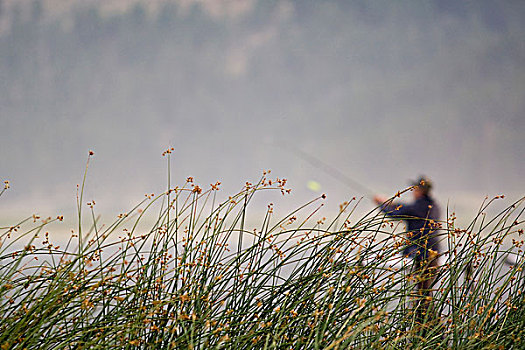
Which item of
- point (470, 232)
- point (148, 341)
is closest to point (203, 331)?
point (148, 341)

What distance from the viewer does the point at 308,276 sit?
179 centimetres

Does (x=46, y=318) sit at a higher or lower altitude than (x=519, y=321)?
lower

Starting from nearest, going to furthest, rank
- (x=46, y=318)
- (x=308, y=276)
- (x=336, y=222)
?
(x=46, y=318) < (x=308, y=276) < (x=336, y=222)

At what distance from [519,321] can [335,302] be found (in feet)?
2.15

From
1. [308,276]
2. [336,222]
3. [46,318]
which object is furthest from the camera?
[336,222]

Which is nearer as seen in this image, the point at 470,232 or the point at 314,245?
the point at 314,245

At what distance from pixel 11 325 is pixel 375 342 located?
1.15 metres

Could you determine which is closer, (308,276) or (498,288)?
(308,276)

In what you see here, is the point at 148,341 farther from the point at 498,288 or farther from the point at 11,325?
the point at 498,288

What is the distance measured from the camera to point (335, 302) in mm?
1731

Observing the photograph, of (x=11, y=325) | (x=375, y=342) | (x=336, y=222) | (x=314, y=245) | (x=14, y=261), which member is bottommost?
(x=11, y=325)

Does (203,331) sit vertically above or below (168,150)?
below

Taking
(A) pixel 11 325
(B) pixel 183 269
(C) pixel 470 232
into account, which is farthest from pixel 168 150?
(C) pixel 470 232

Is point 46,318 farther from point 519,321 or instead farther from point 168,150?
point 519,321
